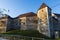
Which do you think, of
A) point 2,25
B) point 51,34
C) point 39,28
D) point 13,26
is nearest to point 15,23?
point 13,26

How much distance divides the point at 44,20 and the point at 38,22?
378 centimetres

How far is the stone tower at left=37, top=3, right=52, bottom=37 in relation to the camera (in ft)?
198

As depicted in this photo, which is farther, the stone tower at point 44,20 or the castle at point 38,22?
the castle at point 38,22

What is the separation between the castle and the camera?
61.0m

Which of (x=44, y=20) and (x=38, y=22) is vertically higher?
(x=44, y=20)

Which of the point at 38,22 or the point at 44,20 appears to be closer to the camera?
the point at 44,20

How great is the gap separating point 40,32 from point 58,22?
1407cm

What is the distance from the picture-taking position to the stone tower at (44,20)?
198 feet

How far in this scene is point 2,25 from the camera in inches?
2719

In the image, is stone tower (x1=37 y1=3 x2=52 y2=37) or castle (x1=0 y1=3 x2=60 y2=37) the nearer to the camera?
stone tower (x1=37 y1=3 x2=52 y2=37)

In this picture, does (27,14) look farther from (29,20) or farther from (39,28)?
(39,28)

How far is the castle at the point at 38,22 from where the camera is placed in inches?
2403

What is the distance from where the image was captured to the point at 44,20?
2451 inches

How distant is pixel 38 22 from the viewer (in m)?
64.8
